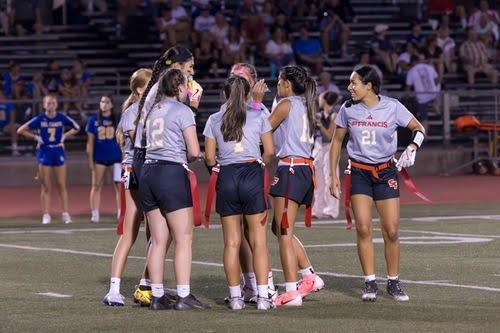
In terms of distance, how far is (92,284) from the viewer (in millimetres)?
14773

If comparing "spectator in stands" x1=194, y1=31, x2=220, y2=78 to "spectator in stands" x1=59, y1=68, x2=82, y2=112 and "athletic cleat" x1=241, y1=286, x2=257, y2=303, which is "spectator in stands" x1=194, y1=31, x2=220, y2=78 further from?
"athletic cleat" x1=241, y1=286, x2=257, y2=303

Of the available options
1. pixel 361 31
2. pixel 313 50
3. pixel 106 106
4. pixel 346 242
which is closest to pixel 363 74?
pixel 346 242

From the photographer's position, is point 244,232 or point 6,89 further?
point 6,89

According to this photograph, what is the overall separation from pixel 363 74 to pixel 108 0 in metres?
24.5

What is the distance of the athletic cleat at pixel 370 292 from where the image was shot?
13180 mm

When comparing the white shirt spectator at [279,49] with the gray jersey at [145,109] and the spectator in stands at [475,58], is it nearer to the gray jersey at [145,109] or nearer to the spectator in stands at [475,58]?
the spectator in stands at [475,58]

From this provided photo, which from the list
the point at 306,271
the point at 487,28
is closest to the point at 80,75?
the point at 487,28

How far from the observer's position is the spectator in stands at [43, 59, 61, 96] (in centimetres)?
3207

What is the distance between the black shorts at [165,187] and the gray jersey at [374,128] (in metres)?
1.74

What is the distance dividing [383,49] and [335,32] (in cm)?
155

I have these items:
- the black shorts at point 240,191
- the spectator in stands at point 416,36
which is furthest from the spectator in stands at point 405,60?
the black shorts at point 240,191

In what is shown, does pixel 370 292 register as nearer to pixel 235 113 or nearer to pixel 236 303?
pixel 236 303

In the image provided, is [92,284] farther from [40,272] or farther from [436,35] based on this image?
[436,35]

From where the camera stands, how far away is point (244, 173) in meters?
12.7
